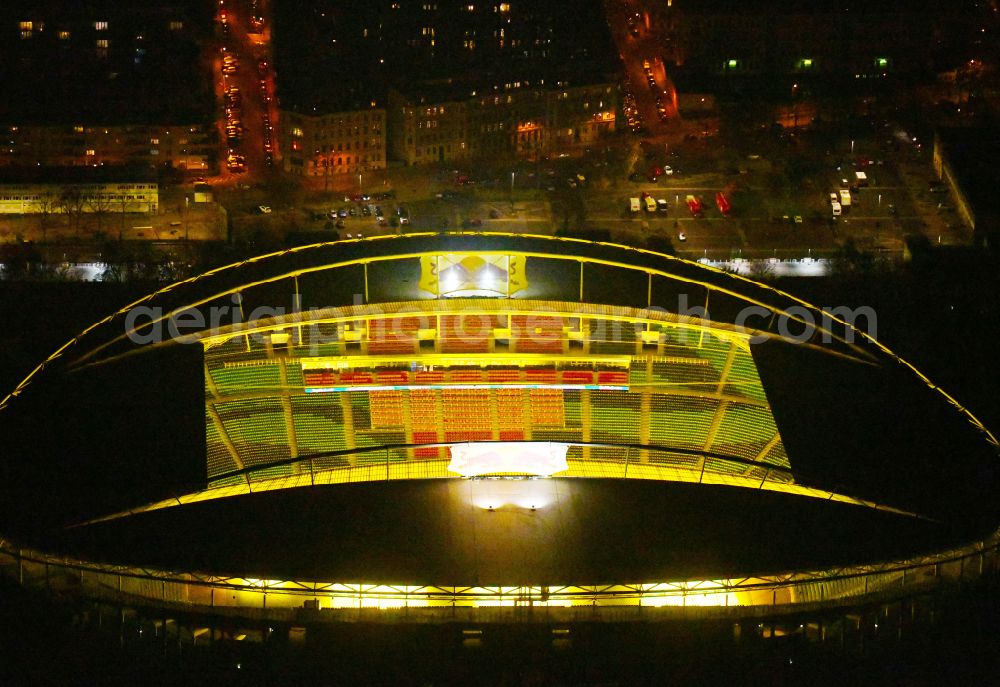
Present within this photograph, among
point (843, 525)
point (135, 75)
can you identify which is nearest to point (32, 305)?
point (135, 75)

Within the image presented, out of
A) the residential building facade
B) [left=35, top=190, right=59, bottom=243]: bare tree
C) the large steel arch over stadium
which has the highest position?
the residential building facade

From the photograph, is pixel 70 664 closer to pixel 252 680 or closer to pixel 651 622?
pixel 252 680

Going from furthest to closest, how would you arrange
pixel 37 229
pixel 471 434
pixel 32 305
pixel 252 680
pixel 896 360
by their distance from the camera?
pixel 37 229 → pixel 32 305 → pixel 896 360 → pixel 471 434 → pixel 252 680

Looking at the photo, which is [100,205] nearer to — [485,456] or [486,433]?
[486,433]

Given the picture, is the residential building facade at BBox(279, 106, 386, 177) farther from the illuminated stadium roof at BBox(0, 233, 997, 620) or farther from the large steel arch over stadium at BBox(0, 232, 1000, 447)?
the large steel arch over stadium at BBox(0, 232, 1000, 447)

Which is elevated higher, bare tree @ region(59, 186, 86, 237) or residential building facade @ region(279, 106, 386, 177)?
residential building facade @ region(279, 106, 386, 177)

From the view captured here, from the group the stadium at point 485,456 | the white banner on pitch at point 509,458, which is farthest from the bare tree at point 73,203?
the white banner on pitch at point 509,458

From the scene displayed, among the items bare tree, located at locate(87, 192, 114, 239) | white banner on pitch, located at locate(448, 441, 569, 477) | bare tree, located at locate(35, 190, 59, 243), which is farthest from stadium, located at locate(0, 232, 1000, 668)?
bare tree, located at locate(35, 190, 59, 243)
